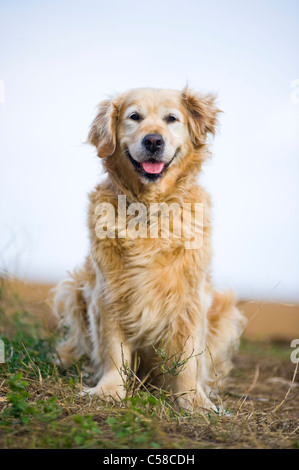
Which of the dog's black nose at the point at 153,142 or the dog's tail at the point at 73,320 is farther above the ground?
the dog's black nose at the point at 153,142

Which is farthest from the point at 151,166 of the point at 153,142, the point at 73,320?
the point at 73,320

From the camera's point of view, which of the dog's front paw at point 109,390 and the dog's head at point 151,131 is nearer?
the dog's front paw at point 109,390

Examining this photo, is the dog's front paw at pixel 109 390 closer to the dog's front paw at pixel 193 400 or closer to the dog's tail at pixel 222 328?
the dog's front paw at pixel 193 400

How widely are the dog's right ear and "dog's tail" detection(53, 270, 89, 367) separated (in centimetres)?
92

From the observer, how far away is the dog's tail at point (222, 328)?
143 inches

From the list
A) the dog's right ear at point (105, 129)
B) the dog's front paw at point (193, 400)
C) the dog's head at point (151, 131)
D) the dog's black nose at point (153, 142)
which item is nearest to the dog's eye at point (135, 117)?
the dog's head at point (151, 131)

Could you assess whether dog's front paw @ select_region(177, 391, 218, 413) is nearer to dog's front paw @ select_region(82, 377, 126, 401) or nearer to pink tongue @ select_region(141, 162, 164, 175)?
dog's front paw @ select_region(82, 377, 126, 401)

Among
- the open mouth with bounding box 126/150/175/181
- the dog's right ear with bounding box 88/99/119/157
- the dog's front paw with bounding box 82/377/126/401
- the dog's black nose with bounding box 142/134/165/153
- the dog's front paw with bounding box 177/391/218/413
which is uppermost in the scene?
the dog's right ear with bounding box 88/99/119/157

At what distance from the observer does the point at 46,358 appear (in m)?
3.48

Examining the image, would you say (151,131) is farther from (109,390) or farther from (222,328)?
(222,328)

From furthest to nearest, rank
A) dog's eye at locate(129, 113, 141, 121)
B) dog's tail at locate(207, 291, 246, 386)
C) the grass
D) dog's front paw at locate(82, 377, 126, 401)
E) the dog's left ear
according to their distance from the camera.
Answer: dog's tail at locate(207, 291, 246, 386), the dog's left ear, dog's eye at locate(129, 113, 141, 121), dog's front paw at locate(82, 377, 126, 401), the grass

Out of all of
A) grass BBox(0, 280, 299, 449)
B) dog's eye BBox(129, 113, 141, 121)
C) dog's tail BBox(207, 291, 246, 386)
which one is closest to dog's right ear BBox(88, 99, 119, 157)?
dog's eye BBox(129, 113, 141, 121)

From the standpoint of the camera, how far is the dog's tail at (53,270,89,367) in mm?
3457

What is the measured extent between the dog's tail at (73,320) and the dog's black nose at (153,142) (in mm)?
1107
